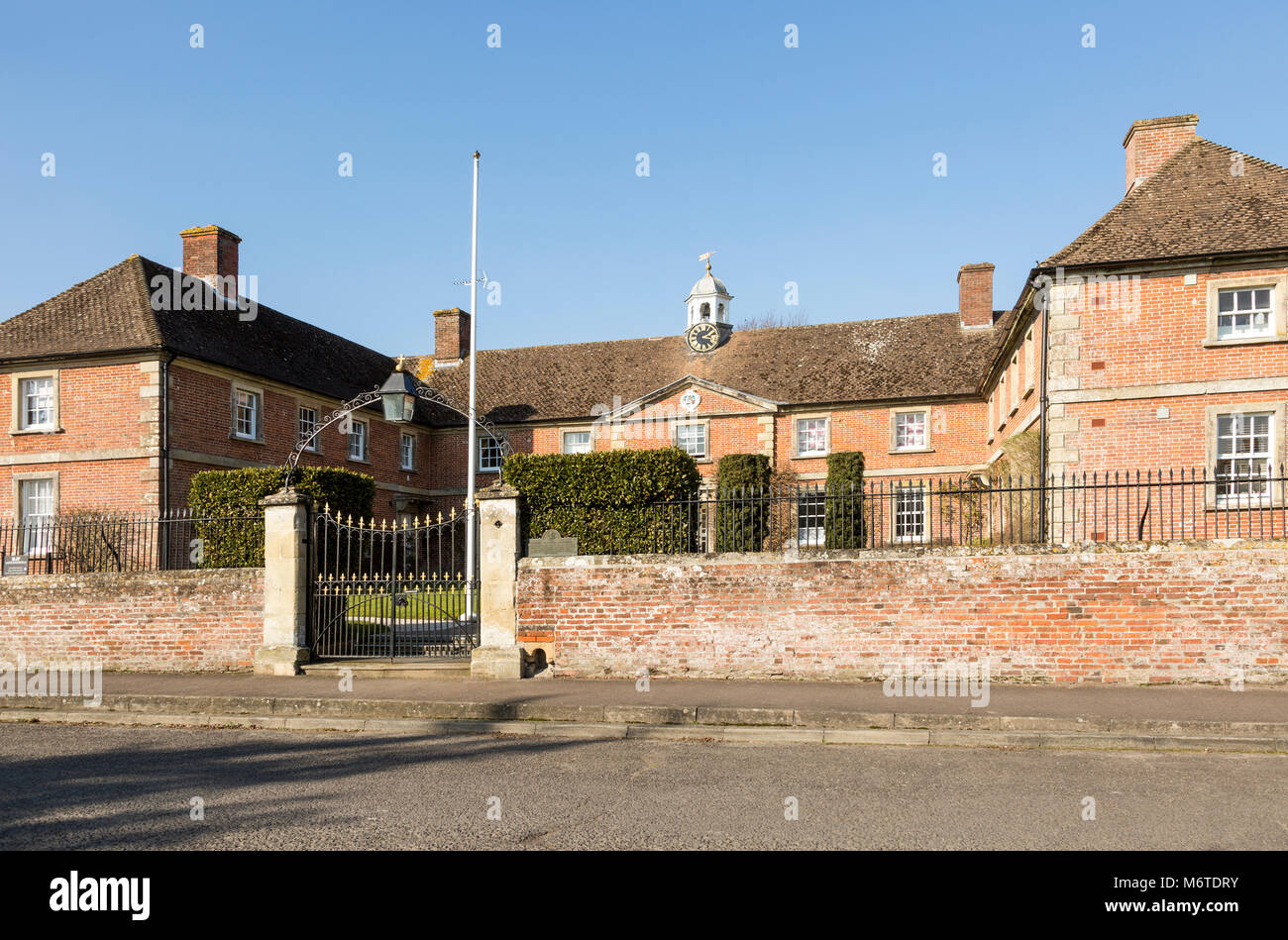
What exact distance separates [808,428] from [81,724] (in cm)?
2461

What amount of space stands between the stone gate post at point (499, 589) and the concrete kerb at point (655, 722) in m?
1.80

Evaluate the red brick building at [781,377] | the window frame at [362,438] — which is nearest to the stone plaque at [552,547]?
the red brick building at [781,377]

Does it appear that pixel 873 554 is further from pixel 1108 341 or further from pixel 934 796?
pixel 1108 341

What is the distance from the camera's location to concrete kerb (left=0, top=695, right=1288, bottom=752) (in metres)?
8.61

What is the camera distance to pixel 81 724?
10.5 m

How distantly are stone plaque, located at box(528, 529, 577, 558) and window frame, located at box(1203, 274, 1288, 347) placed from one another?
13279 millimetres

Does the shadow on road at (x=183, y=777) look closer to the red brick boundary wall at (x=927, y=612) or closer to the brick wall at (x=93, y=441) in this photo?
the red brick boundary wall at (x=927, y=612)

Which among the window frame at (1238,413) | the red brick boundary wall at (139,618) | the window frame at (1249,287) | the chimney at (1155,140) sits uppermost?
the chimney at (1155,140)

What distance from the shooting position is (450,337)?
125 feet

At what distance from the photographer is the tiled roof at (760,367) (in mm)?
31219

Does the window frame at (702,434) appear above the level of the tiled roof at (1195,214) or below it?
below

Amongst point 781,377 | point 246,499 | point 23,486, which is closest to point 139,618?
point 246,499

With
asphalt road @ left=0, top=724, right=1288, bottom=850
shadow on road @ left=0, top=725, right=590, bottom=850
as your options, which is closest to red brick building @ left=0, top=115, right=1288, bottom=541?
asphalt road @ left=0, top=724, right=1288, bottom=850
